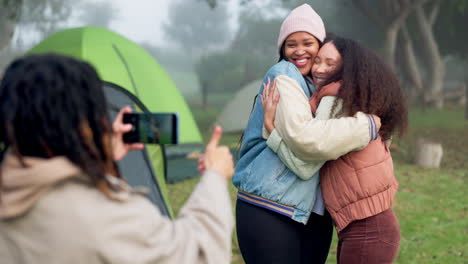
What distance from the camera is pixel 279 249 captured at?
230cm

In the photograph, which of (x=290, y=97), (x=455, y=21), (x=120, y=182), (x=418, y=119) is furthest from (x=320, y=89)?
(x=455, y=21)

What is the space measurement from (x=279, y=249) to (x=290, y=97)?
65cm

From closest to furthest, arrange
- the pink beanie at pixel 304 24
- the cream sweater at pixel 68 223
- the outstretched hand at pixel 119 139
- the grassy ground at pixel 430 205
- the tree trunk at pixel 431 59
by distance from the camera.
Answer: the cream sweater at pixel 68 223 < the outstretched hand at pixel 119 139 < the pink beanie at pixel 304 24 < the grassy ground at pixel 430 205 < the tree trunk at pixel 431 59

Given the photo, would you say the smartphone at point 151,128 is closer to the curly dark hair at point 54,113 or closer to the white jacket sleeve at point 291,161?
the curly dark hair at point 54,113

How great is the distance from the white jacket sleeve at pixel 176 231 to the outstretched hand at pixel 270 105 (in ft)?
2.41

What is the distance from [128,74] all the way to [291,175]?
4394mm

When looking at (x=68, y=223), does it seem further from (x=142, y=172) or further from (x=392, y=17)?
(x=392, y=17)

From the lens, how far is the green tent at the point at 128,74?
4.61 meters

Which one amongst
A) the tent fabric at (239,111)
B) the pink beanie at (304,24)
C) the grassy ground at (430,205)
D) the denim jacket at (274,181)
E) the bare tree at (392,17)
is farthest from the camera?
the bare tree at (392,17)

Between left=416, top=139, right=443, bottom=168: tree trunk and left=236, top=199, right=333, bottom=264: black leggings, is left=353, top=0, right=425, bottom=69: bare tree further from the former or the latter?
left=236, top=199, right=333, bottom=264: black leggings

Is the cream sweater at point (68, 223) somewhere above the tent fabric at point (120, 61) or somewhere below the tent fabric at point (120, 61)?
above

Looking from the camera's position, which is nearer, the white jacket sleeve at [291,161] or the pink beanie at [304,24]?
the white jacket sleeve at [291,161]

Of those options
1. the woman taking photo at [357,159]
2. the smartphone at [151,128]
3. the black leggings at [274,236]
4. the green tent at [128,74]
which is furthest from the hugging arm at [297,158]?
the green tent at [128,74]

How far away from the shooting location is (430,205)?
632 cm
